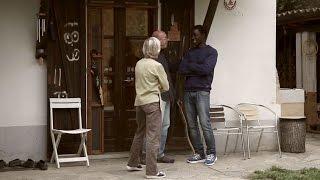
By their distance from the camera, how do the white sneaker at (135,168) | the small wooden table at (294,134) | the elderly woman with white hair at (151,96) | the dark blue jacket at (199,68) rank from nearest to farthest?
1. the elderly woman with white hair at (151,96)
2. the white sneaker at (135,168)
3. the dark blue jacket at (199,68)
4. the small wooden table at (294,134)

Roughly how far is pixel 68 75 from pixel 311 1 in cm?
732

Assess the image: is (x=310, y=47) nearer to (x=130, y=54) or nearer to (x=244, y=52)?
(x=244, y=52)

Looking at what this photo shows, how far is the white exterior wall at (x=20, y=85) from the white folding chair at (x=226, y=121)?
2.66 metres

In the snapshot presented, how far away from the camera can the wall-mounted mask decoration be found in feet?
27.3

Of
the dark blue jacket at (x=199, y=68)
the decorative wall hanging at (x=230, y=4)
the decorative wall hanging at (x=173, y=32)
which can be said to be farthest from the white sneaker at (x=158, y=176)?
the decorative wall hanging at (x=230, y=4)

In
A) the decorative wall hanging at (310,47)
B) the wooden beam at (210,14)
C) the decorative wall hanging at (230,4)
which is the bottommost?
the decorative wall hanging at (310,47)

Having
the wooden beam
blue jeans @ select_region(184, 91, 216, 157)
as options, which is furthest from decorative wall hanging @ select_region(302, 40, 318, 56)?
blue jeans @ select_region(184, 91, 216, 157)

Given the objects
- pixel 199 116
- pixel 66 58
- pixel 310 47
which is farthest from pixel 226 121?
pixel 310 47

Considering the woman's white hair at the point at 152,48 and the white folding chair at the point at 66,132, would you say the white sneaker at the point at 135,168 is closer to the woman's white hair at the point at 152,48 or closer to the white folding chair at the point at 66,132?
the white folding chair at the point at 66,132

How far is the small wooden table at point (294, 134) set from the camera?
9406mm

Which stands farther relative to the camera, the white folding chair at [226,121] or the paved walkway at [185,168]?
the white folding chair at [226,121]

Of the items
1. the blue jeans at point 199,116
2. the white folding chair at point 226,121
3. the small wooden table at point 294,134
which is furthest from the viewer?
the small wooden table at point 294,134

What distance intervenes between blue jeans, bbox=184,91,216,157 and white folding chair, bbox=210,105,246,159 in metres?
0.61

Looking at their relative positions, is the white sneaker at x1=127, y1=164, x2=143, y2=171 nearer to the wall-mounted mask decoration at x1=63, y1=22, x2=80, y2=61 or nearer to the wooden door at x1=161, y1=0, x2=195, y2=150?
the wooden door at x1=161, y1=0, x2=195, y2=150
